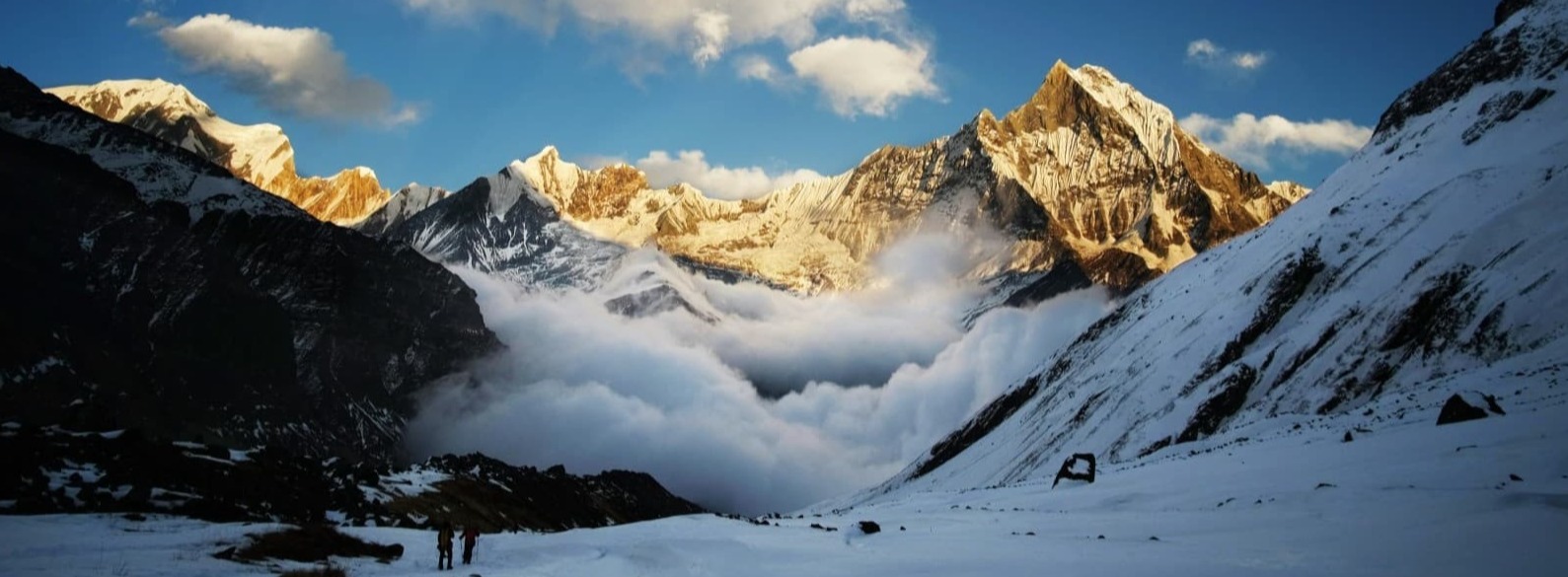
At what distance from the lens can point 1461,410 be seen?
1630 inches

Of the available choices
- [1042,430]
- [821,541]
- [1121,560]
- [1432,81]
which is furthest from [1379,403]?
[1432,81]

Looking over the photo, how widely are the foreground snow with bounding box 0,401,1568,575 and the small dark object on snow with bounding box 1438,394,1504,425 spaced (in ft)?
3.36

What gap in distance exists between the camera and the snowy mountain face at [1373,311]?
212 ft

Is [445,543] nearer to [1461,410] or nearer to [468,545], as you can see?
[468,545]

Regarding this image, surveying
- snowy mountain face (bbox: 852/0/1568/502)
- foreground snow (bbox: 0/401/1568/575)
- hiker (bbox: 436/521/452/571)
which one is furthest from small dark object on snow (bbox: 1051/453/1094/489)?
hiker (bbox: 436/521/452/571)

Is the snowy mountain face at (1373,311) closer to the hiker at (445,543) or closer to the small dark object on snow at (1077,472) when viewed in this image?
the small dark object on snow at (1077,472)

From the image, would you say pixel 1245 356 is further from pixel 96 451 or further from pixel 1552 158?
pixel 96 451

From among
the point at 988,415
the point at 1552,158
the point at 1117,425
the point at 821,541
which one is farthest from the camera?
the point at 988,415

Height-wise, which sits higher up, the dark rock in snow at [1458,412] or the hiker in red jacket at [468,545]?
the dark rock in snow at [1458,412]

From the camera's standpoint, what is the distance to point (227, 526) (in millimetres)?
36656

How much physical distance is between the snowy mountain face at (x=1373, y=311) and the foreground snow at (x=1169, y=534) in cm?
989

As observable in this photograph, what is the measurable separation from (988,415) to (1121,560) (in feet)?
513

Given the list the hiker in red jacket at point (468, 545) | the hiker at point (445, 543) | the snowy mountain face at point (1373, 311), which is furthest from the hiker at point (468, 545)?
the snowy mountain face at point (1373, 311)

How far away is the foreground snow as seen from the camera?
2141cm
